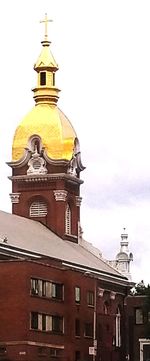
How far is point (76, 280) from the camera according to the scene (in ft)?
418

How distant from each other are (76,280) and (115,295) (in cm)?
2102

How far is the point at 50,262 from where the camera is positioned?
13012 centimetres

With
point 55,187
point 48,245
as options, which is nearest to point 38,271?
point 48,245

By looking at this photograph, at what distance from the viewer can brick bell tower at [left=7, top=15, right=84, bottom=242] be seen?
478 feet

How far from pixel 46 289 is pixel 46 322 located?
9.04 feet

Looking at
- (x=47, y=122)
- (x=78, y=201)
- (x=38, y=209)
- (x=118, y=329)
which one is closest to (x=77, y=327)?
(x=118, y=329)

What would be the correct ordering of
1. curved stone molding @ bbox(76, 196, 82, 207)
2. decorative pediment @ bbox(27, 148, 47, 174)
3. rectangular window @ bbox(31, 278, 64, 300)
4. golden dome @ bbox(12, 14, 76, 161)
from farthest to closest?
curved stone molding @ bbox(76, 196, 82, 207) < golden dome @ bbox(12, 14, 76, 161) < decorative pediment @ bbox(27, 148, 47, 174) < rectangular window @ bbox(31, 278, 64, 300)

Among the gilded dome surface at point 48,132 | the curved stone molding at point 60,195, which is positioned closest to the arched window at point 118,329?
the curved stone molding at point 60,195

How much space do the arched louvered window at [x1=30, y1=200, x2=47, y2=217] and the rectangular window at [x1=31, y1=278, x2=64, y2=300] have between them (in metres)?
21.3

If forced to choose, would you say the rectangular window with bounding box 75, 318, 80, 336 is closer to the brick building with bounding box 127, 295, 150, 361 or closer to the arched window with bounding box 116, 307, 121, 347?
the brick building with bounding box 127, 295, 150, 361

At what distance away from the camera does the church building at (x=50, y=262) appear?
119m

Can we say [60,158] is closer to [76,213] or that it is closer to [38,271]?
[76,213]

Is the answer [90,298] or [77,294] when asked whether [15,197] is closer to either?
[90,298]

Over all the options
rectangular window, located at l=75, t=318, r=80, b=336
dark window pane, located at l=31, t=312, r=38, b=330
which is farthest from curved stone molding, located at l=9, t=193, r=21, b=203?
dark window pane, located at l=31, t=312, r=38, b=330
